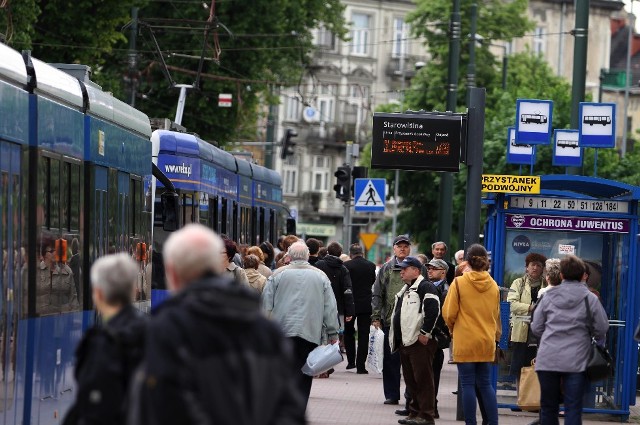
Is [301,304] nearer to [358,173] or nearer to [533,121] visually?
[533,121]

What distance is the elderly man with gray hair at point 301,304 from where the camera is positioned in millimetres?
14555

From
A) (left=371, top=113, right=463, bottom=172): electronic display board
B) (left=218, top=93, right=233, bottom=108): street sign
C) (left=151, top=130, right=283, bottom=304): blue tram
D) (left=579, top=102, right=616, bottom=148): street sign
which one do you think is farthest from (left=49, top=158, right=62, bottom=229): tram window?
(left=218, top=93, right=233, bottom=108): street sign

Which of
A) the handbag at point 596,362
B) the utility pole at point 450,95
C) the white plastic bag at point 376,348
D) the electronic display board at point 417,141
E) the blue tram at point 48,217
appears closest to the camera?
the blue tram at point 48,217

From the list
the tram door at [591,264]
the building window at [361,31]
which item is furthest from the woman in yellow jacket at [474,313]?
the building window at [361,31]

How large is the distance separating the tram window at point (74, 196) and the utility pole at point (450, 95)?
21968 mm

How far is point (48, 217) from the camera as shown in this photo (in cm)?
1171

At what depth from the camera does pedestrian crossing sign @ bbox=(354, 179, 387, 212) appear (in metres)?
32.8

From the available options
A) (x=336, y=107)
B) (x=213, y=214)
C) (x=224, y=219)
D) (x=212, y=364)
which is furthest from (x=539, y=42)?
(x=212, y=364)

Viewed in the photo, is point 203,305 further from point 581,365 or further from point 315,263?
point 315,263

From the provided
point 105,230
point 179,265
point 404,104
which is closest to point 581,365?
point 105,230

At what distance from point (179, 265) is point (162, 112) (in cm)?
3859

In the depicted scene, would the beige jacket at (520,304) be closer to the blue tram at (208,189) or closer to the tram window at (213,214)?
the blue tram at (208,189)

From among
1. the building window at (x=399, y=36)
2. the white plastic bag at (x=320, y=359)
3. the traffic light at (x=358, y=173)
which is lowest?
the white plastic bag at (x=320, y=359)

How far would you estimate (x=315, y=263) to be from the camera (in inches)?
892
